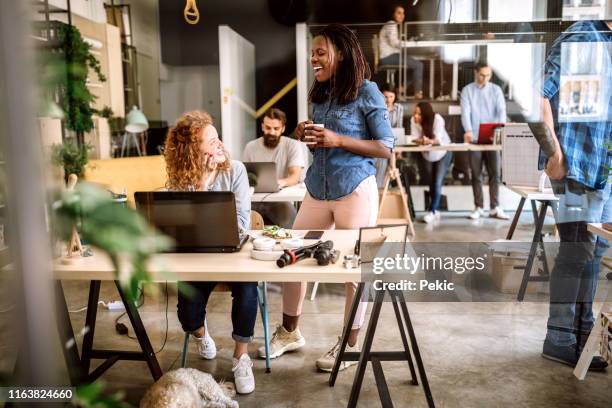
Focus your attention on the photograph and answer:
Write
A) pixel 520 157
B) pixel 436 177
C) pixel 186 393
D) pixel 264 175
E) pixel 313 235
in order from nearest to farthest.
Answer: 1. pixel 186 393
2. pixel 313 235
3. pixel 520 157
4. pixel 264 175
5. pixel 436 177

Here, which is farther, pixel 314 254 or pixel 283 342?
pixel 283 342

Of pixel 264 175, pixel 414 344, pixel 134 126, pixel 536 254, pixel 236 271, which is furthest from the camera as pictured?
pixel 134 126

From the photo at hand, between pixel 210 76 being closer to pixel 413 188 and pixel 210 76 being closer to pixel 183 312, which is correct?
pixel 183 312

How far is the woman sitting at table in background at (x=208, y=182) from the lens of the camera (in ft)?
7.59

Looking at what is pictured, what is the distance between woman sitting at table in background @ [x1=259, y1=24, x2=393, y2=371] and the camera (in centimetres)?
233

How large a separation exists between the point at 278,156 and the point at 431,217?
265 cm

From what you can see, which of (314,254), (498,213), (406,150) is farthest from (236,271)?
(406,150)

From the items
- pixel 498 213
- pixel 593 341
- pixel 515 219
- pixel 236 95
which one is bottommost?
pixel 593 341

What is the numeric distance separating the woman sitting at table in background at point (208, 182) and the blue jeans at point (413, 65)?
1.92m

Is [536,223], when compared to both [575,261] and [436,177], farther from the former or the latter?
[436,177]

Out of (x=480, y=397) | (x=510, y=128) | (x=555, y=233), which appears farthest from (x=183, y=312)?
(x=510, y=128)

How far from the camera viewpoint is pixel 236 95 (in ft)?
15.0

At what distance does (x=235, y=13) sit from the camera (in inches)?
138

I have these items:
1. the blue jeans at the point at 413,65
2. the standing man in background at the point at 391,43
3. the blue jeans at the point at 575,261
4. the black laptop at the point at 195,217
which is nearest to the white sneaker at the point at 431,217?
the blue jeans at the point at 413,65
